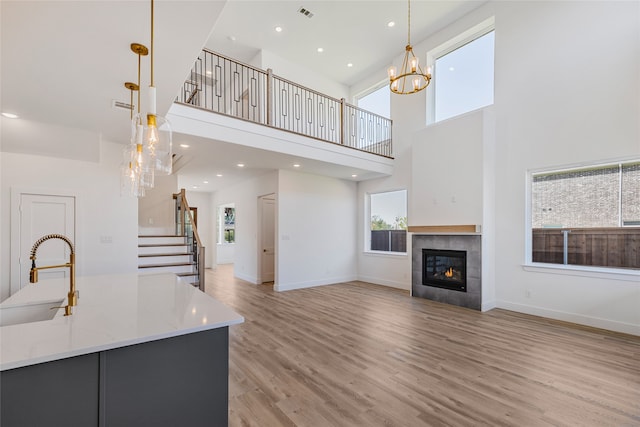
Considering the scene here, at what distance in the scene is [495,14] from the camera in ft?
17.4

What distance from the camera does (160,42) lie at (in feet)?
6.79

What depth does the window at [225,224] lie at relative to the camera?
1122 centimetres

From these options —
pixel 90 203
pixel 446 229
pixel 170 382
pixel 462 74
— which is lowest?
pixel 170 382

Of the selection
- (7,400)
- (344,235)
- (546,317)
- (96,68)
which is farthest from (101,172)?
(546,317)

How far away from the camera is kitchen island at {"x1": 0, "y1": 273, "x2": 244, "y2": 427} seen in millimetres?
1162

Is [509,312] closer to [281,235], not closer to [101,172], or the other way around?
[281,235]

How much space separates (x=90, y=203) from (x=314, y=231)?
4.34 meters

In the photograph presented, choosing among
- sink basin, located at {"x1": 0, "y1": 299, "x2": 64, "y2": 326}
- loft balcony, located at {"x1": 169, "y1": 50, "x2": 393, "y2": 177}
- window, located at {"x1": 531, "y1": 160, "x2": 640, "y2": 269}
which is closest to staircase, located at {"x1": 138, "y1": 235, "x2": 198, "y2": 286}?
loft balcony, located at {"x1": 169, "y1": 50, "x2": 393, "y2": 177}

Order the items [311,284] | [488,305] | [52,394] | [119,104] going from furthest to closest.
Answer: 1. [311,284]
2. [488,305]
3. [119,104]
4. [52,394]

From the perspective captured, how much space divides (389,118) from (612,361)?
5964 millimetres

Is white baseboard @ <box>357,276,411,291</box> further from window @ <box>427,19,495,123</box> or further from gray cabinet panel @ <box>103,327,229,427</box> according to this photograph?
gray cabinet panel @ <box>103,327,229,427</box>

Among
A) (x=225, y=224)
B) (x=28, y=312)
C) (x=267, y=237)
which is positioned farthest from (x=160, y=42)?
(x=225, y=224)

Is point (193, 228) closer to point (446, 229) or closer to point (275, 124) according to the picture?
point (275, 124)

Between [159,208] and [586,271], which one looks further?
[159,208]
